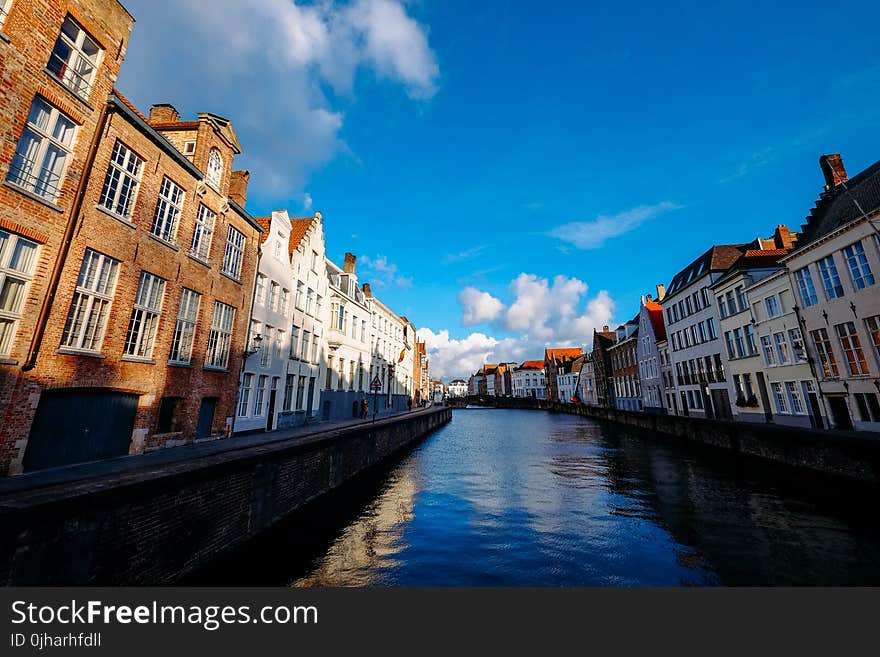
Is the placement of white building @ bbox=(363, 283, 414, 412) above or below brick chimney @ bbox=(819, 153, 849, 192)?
below

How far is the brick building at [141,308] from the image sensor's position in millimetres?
9516

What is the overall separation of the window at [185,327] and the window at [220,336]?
998 millimetres

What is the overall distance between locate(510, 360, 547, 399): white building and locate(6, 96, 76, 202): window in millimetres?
111521

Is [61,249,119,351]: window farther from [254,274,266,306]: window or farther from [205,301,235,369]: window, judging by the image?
[254,274,266,306]: window

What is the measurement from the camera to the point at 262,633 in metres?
4.87

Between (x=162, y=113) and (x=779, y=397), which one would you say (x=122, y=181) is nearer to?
(x=162, y=113)

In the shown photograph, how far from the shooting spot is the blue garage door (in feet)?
30.0

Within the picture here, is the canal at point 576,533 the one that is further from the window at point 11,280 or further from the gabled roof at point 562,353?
the gabled roof at point 562,353

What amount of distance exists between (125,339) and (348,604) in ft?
38.3

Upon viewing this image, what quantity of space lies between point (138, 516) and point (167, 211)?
1207 centimetres

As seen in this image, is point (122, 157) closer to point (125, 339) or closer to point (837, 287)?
point (125, 339)

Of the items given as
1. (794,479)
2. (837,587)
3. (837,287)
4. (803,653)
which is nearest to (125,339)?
(803,653)

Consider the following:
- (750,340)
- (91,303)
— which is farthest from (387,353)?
(750,340)

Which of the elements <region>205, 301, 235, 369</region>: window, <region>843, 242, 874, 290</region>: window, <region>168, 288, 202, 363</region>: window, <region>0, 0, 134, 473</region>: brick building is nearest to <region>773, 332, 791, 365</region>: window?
<region>843, 242, 874, 290</region>: window
